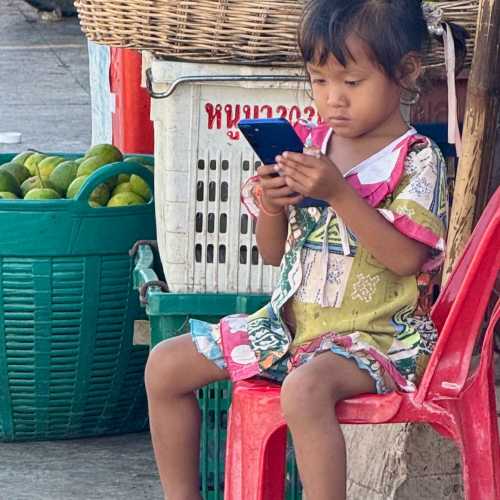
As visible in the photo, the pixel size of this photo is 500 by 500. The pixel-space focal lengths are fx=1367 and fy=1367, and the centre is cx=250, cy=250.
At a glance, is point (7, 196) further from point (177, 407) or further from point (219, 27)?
point (177, 407)

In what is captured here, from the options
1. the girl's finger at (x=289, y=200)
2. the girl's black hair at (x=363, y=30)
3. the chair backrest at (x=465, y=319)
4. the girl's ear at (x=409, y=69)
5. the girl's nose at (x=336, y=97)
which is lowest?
the chair backrest at (x=465, y=319)

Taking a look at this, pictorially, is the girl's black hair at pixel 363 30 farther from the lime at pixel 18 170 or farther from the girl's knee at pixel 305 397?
the lime at pixel 18 170

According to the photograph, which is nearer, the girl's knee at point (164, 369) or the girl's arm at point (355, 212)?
the girl's arm at point (355, 212)

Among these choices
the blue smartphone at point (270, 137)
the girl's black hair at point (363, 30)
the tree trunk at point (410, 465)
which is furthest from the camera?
the tree trunk at point (410, 465)

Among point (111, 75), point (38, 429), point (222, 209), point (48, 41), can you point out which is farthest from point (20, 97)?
point (222, 209)

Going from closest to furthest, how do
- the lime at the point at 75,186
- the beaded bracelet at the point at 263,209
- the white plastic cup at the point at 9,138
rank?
the beaded bracelet at the point at 263,209 → the lime at the point at 75,186 → the white plastic cup at the point at 9,138

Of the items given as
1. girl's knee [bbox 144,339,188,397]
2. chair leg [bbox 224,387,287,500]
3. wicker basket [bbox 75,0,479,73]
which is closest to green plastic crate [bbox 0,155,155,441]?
wicker basket [bbox 75,0,479,73]

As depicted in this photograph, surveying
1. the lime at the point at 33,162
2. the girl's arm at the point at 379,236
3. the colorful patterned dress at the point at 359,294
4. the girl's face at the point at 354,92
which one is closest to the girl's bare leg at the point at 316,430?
the colorful patterned dress at the point at 359,294

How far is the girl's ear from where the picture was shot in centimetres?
246

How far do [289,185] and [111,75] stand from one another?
2346mm

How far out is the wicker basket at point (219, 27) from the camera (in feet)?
9.25

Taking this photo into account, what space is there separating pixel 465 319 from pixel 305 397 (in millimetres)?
318

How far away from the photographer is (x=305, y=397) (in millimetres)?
2303

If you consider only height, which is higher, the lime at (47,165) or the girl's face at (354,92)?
the girl's face at (354,92)
